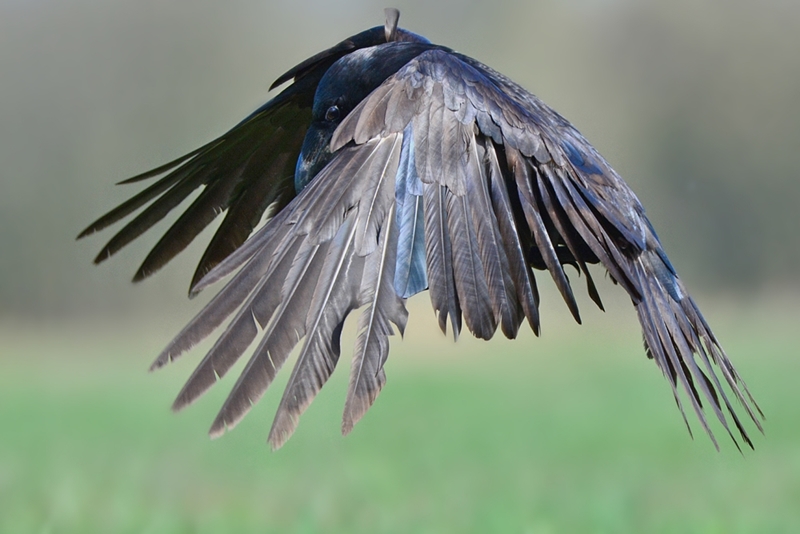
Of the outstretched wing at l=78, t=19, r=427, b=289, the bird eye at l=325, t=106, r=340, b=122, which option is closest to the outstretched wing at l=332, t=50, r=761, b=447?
the bird eye at l=325, t=106, r=340, b=122

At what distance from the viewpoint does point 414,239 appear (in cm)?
188

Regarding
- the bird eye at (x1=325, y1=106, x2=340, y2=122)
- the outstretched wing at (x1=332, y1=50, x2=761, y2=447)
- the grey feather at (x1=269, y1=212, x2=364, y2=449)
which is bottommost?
the grey feather at (x1=269, y1=212, x2=364, y2=449)

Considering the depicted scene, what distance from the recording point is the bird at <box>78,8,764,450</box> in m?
1.64

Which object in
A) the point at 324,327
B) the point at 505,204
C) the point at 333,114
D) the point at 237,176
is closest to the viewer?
the point at 324,327

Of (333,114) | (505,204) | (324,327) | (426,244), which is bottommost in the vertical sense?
(324,327)

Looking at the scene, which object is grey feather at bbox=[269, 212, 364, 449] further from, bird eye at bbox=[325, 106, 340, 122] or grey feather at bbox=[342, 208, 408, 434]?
bird eye at bbox=[325, 106, 340, 122]

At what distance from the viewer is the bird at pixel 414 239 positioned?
1.64 metres

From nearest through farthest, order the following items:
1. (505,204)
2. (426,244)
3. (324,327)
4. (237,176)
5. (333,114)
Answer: (324,327), (426,244), (505,204), (333,114), (237,176)

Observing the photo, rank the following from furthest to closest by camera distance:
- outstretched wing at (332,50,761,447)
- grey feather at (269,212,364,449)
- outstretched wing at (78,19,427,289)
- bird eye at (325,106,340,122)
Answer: outstretched wing at (78,19,427,289), bird eye at (325,106,340,122), outstretched wing at (332,50,761,447), grey feather at (269,212,364,449)

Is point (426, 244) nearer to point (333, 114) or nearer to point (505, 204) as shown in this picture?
point (505, 204)

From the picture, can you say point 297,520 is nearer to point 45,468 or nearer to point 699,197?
point 45,468

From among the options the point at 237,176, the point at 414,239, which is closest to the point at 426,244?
the point at 414,239

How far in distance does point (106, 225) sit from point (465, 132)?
3.25 ft

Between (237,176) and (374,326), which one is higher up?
(237,176)
